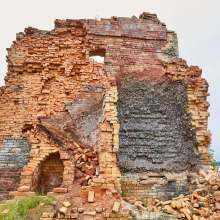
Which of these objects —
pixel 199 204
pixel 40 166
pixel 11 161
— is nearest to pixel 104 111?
pixel 40 166

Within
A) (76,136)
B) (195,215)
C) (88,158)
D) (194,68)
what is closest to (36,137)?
(76,136)

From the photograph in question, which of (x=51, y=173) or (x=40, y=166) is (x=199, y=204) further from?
(x=40, y=166)

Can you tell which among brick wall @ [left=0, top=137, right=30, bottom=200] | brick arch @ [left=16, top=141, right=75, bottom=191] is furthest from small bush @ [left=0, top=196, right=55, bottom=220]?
brick wall @ [left=0, top=137, right=30, bottom=200]

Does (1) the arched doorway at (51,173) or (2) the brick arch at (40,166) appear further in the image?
(1) the arched doorway at (51,173)

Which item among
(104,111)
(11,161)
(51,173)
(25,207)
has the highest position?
(104,111)

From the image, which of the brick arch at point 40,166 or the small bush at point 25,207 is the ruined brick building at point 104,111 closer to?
the brick arch at point 40,166

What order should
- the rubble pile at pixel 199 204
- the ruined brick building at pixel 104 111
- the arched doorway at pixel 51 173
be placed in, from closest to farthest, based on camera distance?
1. the rubble pile at pixel 199 204
2. the ruined brick building at pixel 104 111
3. the arched doorway at pixel 51 173

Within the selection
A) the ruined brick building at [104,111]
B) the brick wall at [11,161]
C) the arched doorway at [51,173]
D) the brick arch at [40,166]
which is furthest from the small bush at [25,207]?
the brick wall at [11,161]

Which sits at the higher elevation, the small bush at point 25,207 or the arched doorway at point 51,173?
the arched doorway at point 51,173

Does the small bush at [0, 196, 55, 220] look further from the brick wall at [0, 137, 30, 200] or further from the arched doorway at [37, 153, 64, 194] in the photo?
the brick wall at [0, 137, 30, 200]

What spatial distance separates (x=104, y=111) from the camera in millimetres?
4875

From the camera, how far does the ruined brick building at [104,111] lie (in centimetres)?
476

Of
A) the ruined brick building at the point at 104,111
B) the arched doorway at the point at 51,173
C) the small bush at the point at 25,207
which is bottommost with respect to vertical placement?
the small bush at the point at 25,207

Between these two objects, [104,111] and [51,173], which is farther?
[51,173]
